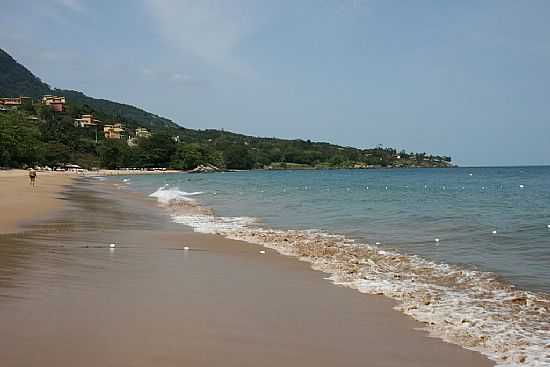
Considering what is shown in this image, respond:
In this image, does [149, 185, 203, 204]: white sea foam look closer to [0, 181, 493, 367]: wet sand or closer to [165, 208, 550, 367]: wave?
[165, 208, 550, 367]: wave

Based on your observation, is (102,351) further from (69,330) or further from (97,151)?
(97,151)

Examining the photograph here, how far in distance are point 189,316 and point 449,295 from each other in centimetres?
421

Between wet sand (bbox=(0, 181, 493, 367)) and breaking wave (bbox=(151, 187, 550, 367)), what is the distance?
0.35 meters

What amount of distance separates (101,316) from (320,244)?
7.97 m

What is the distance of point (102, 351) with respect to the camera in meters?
4.75

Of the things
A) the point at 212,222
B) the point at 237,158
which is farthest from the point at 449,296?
the point at 237,158

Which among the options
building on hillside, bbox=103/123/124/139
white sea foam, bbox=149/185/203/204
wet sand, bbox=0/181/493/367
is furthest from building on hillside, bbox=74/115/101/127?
wet sand, bbox=0/181/493/367

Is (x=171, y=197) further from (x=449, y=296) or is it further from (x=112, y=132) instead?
(x=112, y=132)

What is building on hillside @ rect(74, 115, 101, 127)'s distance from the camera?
7029 inches

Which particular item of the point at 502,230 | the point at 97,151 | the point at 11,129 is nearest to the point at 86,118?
the point at 97,151

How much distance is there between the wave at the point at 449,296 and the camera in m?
5.61

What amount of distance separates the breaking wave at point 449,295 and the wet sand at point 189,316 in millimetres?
347

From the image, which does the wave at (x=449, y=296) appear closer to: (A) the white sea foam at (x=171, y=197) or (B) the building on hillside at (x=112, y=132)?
(A) the white sea foam at (x=171, y=197)

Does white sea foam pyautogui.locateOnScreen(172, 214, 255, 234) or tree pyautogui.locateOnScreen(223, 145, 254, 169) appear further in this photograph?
tree pyautogui.locateOnScreen(223, 145, 254, 169)
